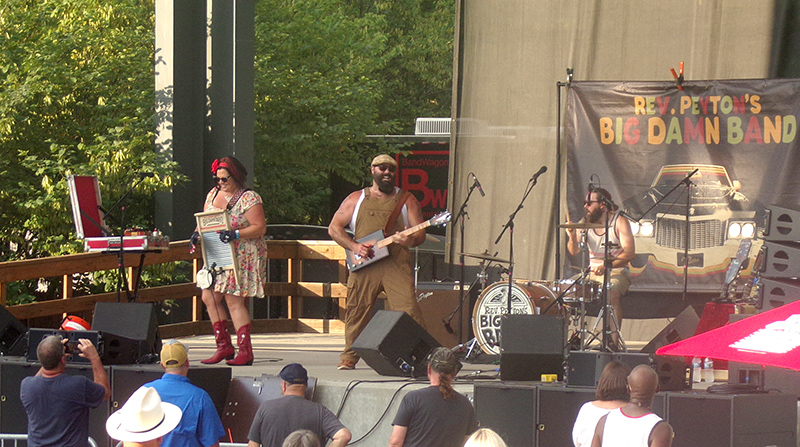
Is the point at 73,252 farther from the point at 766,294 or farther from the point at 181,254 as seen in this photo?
the point at 766,294

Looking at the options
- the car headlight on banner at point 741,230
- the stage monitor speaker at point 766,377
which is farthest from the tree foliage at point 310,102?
the stage monitor speaker at point 766,377

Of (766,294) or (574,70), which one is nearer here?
(766,294)

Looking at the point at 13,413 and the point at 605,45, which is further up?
the point at 605,45

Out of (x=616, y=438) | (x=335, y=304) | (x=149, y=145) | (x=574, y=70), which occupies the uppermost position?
(x=574, y=70)

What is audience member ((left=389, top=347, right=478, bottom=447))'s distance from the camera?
6699 mm

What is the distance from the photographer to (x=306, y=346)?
484 inches

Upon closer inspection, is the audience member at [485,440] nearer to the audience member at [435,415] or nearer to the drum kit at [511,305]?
the audience member at [435,415]

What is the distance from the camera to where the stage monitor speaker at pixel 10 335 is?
9.48 metres

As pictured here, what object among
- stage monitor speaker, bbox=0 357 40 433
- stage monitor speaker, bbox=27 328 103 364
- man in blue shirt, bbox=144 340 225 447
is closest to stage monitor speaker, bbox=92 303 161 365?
stage monitor speaker, bbox=27 328 103 364

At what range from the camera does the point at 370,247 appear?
371 inches

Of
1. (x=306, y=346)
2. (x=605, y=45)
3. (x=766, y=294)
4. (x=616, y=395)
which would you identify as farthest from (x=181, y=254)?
(x=616, y=395)

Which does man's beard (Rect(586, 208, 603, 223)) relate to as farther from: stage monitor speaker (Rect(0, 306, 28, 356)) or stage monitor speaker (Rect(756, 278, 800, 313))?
stage monitor speaker (Rect(0, 306, 28, 356))

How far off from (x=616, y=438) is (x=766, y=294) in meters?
3.16

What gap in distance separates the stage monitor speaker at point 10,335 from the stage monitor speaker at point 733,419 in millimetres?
5469
